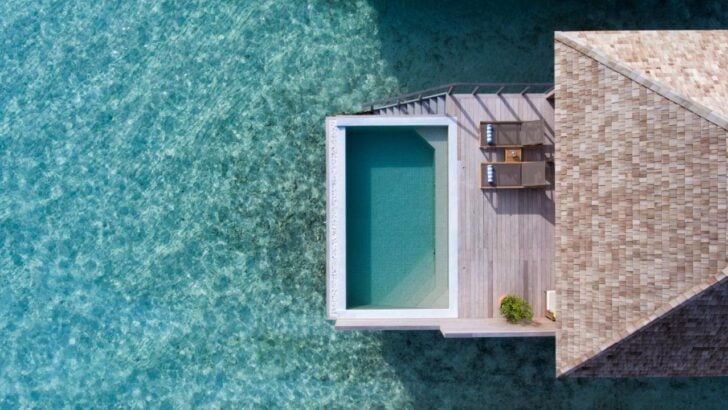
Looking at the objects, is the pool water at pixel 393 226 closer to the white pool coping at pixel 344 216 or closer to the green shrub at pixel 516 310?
the white pool coping at pixel 344 216

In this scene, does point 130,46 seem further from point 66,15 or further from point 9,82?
point 9,82

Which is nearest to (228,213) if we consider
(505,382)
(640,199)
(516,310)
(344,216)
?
(344,216)

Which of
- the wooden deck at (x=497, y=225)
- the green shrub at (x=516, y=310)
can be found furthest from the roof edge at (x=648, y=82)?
the green shrub at (x=516, y=310)

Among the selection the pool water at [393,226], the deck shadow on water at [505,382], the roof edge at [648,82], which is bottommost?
the deck shadow on water at [505,382]

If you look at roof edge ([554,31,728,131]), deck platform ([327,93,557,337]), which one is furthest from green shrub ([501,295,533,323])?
roof edge ([554,31,728,131])

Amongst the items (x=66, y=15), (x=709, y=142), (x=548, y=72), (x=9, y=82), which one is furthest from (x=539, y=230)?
(x=9, y=82)

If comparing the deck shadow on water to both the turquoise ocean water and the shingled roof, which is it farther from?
the shingled roof

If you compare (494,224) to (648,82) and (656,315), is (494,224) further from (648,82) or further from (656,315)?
(648,82)
